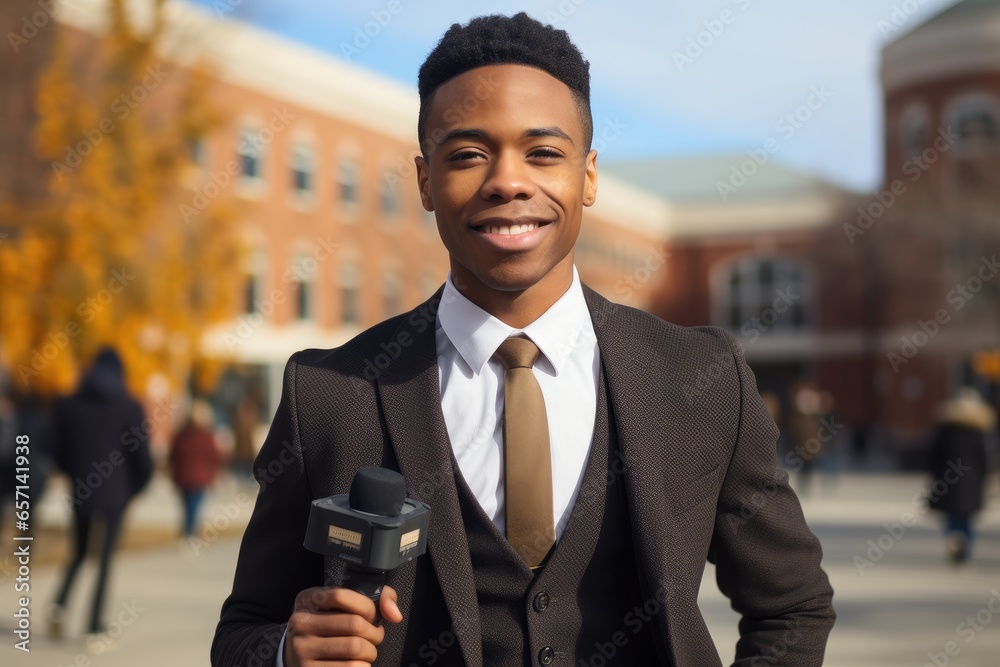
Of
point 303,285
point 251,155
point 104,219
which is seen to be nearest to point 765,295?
point 303,285

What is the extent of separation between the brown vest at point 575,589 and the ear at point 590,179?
1.47ft

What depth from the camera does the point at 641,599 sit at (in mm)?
1904

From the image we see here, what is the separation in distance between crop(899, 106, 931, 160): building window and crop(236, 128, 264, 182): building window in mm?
19835

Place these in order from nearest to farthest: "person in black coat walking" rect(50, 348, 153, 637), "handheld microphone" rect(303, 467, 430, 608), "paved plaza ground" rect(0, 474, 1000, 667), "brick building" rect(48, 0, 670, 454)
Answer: "handheld microphone" rect(303, 467, 430, 608) → "paved plaza ground" rect(0, 474, 1000, 667) → "person in black coat walking" rect(50, 348, 153, 637) → "brick building" rect(48, 0, 670, 454)

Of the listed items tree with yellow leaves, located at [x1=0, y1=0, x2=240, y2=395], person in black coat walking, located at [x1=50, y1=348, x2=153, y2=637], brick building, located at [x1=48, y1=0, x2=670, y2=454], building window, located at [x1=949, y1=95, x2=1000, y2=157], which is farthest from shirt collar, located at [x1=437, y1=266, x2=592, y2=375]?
building window, located at [x1=949, y1=95, x2=1000, y2=157]

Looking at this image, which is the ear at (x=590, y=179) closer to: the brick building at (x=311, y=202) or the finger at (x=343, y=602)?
the finger at (x=343, y=602)

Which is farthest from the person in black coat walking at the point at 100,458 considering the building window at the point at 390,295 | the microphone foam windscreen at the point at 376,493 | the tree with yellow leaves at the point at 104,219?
the building window at the point at 390,295

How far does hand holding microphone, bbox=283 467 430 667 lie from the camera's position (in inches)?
60.9

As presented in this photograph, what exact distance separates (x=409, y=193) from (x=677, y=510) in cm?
3337

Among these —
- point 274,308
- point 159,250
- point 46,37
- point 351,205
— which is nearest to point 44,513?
point 159,250

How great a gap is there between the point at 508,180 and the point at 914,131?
3778 centimetres

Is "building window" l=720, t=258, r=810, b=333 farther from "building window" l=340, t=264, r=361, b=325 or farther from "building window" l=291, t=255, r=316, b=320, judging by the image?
"building window" l=291, t=255, r=316, b=320

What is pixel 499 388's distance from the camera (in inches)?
79.4

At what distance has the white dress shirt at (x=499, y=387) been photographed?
1.94 metres
